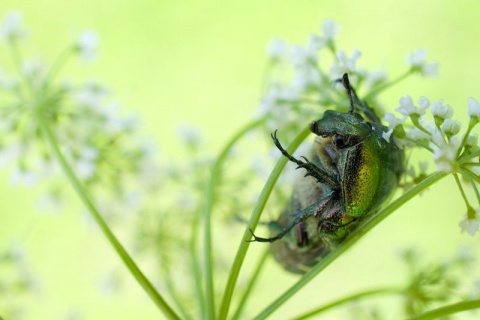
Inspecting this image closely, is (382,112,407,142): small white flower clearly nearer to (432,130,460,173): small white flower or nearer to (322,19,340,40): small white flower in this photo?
(432,130,460,173): small white flower

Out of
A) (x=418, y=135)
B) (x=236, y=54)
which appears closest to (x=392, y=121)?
(x=418, y=135)

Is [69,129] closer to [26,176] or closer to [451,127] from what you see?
[26,176]

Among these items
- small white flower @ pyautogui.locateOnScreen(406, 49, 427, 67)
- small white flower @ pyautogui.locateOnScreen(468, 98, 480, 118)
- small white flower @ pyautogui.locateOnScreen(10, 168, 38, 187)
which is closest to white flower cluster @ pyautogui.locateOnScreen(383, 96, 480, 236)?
small white flower @ pyautogui.locateOnScreen(468, 98, 480, 118)

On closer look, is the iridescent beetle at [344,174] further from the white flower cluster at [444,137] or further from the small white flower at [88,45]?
the small white flower at [88,45]

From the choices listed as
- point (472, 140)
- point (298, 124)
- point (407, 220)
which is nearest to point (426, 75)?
point (298, 124)

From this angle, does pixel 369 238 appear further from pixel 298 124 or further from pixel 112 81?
pixel 298 124

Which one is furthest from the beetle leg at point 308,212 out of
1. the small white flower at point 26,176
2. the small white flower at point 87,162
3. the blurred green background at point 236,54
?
the blurred green background at point 236,54
